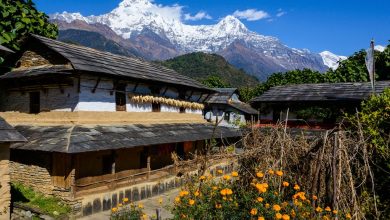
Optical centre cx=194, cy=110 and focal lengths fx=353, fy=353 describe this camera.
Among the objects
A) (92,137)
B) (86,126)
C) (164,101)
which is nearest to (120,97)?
(86,126)

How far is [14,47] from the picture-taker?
65.3ft

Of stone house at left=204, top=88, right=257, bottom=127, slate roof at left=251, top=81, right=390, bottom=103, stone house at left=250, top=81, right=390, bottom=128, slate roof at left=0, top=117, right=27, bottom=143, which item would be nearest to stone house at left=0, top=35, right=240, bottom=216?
slate roof at left=0, top=117, right=27, bottom=143

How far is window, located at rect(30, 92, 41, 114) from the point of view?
1913 centimetres

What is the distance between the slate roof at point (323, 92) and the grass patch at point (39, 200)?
1737 cm

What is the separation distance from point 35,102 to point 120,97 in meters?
4.58

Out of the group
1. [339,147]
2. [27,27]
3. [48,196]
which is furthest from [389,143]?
[27,27]

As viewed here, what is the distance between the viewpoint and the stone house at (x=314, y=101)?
24.5 meters

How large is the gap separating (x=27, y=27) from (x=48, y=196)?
12691 mm

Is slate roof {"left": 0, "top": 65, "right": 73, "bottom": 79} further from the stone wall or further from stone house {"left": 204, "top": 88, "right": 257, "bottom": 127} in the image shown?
stone house {"left": 204, "top": 88, "right": 257, "bottom": 127}

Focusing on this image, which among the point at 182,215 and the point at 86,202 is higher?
the point at 182,215

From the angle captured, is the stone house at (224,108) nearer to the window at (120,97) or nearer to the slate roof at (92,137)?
the slate roof at (92,137)

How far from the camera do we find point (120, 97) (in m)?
20.5

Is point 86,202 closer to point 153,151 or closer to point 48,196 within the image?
point 48,196

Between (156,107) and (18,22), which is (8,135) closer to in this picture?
(156,107)
